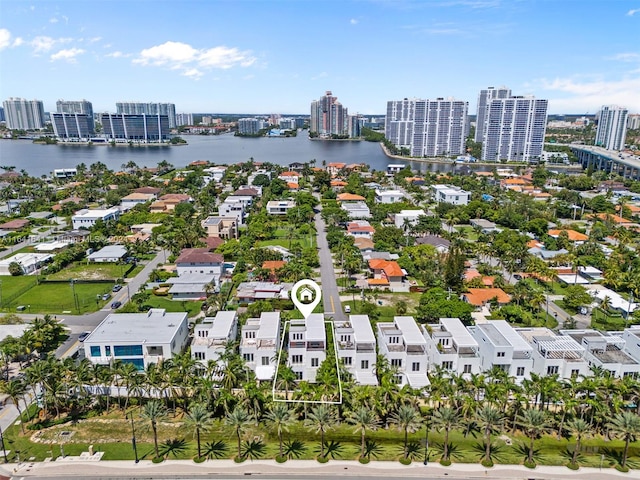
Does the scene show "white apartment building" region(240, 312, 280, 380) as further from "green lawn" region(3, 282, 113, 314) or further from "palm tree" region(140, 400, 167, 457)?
"green lawn" region(3, 282, 113, 314)

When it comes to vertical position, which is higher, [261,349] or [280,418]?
[280,418]

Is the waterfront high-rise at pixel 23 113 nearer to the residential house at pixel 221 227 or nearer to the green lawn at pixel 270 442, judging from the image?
the residential house at pixel 221 227

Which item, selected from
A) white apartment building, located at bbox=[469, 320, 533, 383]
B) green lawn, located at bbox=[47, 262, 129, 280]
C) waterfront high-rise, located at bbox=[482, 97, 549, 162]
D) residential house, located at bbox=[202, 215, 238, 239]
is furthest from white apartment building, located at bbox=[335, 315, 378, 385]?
waterfront high-rise, located at bbox=[482, 97, 549, 162]

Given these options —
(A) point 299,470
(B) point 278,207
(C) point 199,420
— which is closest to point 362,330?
(A) point 299,470

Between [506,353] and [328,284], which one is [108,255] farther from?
[506,353]

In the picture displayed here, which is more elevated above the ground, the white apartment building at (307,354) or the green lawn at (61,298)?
the white apartment building at (307,354)

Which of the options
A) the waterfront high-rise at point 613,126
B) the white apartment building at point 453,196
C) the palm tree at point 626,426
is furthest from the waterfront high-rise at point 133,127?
the palm tree at point 626,426
